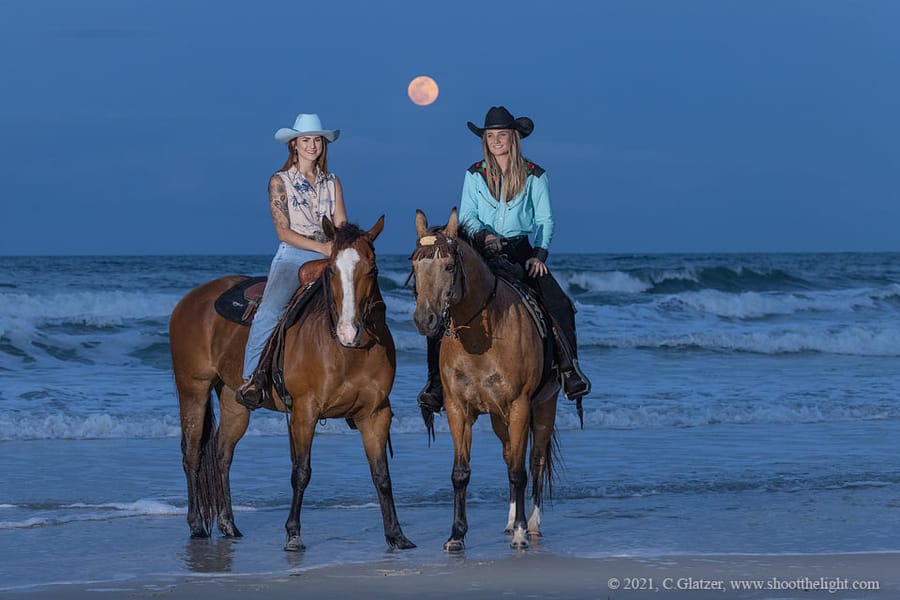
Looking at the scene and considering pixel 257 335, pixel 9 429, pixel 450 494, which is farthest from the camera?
pixel 9 429

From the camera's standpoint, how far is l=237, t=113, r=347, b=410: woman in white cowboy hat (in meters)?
6.83

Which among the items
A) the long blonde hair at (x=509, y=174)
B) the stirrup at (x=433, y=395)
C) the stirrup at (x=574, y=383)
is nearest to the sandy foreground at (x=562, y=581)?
the stirrup at (x=433, y=395)

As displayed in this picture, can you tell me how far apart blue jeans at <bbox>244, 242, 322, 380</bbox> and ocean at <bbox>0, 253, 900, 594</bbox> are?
1117mm

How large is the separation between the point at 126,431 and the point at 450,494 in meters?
4.28

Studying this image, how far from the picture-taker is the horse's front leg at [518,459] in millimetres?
6508

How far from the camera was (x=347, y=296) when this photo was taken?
606 cm

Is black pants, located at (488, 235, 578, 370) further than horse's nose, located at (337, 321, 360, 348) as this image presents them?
Yes

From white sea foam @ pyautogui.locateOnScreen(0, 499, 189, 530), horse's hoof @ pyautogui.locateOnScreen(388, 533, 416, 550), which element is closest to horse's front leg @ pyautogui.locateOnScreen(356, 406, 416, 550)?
horse's hoof @ pyautogui.locateOnScreen(388, 533, 416, 550)

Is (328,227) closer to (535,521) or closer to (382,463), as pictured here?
(382,463)

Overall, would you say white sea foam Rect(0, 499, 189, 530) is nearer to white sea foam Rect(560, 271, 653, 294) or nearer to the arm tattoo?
the arm tattoo

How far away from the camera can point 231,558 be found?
21.5 ft

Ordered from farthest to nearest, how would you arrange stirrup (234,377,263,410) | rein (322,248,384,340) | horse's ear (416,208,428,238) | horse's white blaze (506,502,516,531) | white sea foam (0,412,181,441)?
white sea foam (0,412,181,441)
horse's white blaze (506,502,516,531)
stirrup (234,377,263,410)
rein (322,248,384,340)
horse's ear (416,208,428,238)

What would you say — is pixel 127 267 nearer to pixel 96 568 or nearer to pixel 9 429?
pixel 9 429

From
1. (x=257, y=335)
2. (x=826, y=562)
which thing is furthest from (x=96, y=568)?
(x=826, y=562)
